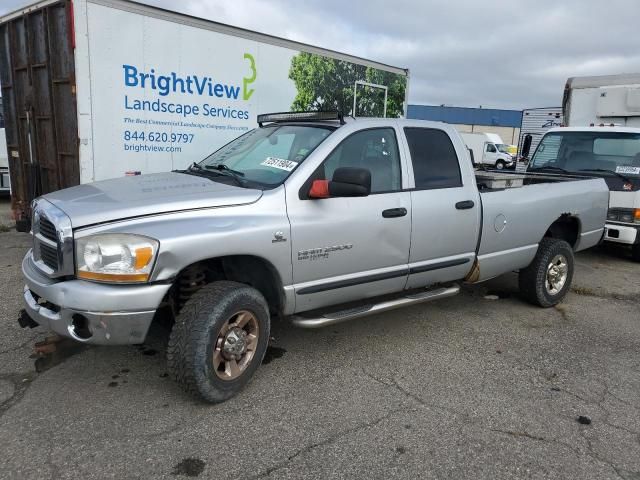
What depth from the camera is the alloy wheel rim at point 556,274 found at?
18.6 ft

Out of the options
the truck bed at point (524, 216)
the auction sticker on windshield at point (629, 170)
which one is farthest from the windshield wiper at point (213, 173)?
the auction sticker on windshield at point (629, 170)

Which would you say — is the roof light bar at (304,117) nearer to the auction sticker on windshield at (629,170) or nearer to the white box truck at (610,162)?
the white box truck at (610,162)

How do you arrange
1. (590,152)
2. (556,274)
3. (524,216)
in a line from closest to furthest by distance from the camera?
(524,216) → (556,274) → (590,152)

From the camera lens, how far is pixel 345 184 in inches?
142

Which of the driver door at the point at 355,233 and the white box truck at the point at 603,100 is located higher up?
the white box truck at the point at 603,100

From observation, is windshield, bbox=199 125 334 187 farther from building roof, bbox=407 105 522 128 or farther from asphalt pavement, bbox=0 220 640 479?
building roof, bbox=407 105 522 128

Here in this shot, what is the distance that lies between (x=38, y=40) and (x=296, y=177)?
4.77 metres

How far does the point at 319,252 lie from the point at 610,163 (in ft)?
20.7

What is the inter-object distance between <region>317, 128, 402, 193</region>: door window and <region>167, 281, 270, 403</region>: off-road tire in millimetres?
1265

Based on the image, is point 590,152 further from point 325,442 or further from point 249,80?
point 325,442

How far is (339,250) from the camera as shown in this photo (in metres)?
3.84

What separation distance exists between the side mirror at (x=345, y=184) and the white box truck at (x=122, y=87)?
12.0 ft

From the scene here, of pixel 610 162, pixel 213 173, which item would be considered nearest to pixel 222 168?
pixel 213 173

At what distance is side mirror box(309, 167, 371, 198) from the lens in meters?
3.55
